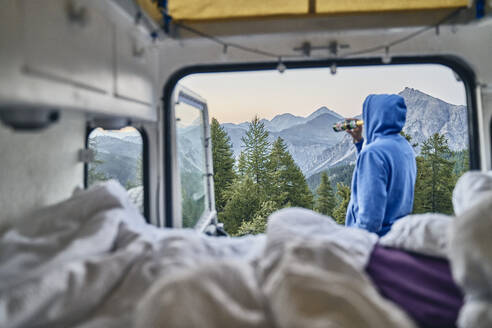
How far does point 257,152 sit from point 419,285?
17.8 metres

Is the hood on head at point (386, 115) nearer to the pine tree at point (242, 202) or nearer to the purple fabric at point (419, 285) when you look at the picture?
the purple fabric at point (419, 285)

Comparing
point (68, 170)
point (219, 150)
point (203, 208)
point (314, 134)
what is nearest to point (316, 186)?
point (314, 134)

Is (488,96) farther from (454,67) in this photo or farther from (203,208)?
(203,208)

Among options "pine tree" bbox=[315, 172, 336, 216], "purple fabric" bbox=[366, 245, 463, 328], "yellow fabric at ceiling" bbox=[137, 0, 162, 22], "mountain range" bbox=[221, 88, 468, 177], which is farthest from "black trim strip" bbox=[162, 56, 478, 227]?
"pine tree" bbox=[315, 172, 336, 216]

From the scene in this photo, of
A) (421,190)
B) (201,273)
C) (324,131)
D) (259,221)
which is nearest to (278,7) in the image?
(201,273)

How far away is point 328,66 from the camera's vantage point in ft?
6.63

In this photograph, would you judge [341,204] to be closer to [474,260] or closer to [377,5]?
[377,5]

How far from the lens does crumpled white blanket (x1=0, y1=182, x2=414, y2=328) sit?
0.67m

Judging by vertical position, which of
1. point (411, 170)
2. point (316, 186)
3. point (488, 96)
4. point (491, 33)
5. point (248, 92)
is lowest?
point (316, 186)

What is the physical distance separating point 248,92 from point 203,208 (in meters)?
15.4

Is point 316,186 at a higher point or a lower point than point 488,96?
lower

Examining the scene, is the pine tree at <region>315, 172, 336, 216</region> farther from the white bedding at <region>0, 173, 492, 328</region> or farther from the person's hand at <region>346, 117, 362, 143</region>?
the white bedding at <region>0, 173, 492, 328</region>

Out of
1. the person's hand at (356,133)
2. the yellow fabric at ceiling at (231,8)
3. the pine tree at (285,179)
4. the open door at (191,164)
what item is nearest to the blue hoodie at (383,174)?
the person's hand at (356,133)

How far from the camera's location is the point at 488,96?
1958 millimetres
